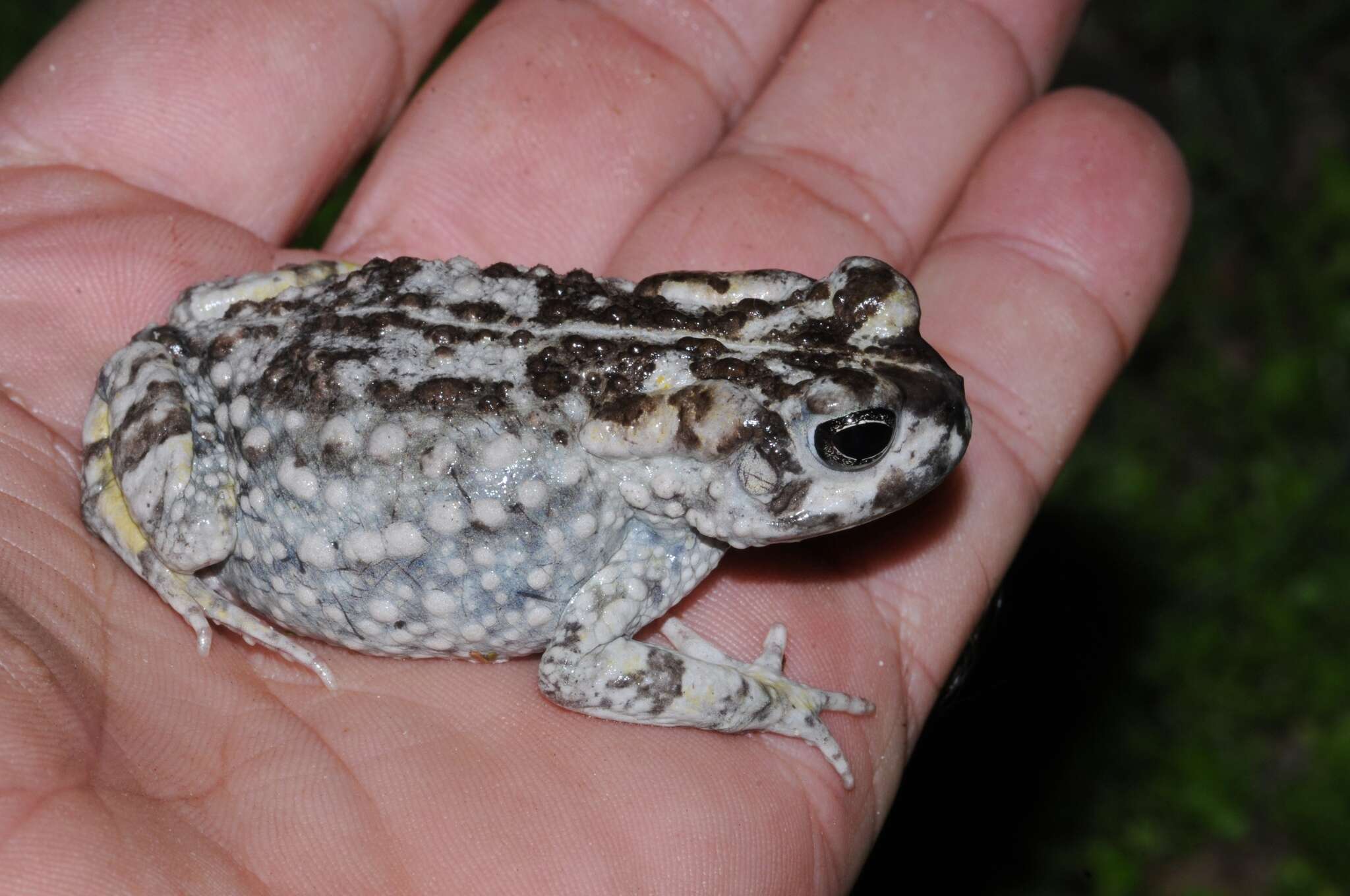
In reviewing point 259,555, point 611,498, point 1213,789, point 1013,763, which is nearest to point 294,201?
point 259,555

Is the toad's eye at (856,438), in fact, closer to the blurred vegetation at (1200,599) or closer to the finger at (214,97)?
the blurred vegetation at (1200,599)

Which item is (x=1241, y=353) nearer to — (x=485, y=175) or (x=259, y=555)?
(x=485, y=175)

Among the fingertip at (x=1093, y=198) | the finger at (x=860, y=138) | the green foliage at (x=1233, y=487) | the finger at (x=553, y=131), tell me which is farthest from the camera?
the green foliage at (x=1233, y=487)

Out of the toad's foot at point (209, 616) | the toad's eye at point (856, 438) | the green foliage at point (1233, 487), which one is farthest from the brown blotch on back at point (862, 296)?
the green foliage at point (1233, 487)

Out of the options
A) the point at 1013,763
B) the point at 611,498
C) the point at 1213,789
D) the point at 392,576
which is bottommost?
the point at 1013,763

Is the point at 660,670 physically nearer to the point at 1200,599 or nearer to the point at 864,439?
the point at 864,439

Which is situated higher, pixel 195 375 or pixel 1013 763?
pixel 195 375
